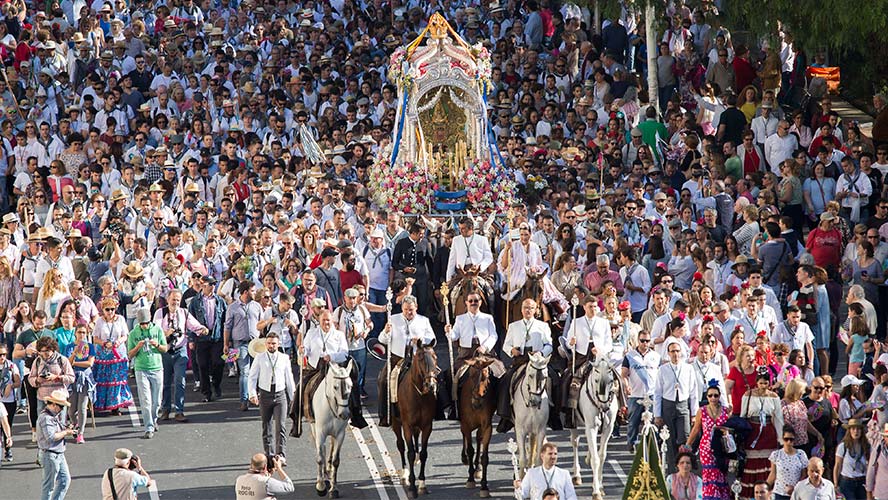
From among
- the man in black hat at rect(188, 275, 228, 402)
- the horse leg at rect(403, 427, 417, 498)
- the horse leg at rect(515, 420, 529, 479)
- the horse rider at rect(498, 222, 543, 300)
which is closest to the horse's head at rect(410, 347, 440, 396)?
the horse leg at rect(403, 427, 417, 498)

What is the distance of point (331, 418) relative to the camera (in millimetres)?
19688

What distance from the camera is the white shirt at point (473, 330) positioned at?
68.4 feet

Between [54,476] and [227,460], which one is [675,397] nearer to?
[227,460]

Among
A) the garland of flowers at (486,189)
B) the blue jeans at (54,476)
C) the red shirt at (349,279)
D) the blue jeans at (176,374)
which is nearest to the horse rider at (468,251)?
the red shirt at (349,279)

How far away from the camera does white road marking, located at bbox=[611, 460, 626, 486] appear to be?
65.9 ft

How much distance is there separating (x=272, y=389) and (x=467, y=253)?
496cm

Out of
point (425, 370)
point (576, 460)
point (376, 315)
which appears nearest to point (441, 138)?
point (376, 315)

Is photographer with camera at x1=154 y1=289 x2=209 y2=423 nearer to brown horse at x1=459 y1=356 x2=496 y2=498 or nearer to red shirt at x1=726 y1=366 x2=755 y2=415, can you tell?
brown horse at x1=459 y1=356 x2=496 y2=498

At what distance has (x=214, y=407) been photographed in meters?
23.0

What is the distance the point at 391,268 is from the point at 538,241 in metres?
2.06

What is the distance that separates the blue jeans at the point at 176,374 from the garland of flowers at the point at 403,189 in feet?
22.7

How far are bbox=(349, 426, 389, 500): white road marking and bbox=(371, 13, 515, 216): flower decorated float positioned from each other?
7302 mm

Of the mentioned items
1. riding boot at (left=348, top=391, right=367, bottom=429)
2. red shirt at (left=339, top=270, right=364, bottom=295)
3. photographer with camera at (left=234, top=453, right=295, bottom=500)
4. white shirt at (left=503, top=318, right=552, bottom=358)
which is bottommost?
photographer with camera at (left=234, top=453, right=295, bottom=500)

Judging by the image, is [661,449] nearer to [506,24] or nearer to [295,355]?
[295,355]
